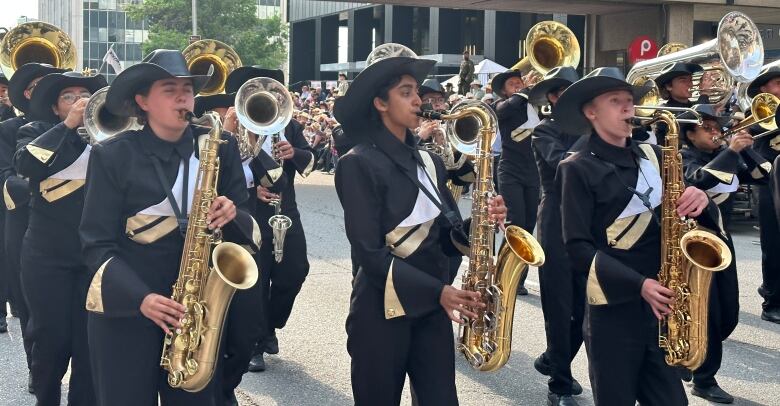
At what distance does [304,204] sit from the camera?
18688mm

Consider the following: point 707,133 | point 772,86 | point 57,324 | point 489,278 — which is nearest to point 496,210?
point 489,278

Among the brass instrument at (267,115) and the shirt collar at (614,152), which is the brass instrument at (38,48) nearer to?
the brass instrument at (267,115)

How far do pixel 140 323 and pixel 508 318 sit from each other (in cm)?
153

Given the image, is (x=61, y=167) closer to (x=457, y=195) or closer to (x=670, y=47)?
(x=457, y=195)

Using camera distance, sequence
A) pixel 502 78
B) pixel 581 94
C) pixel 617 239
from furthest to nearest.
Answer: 1. pixel 502 78
2. pixel 581 94
3. pixel 617 239

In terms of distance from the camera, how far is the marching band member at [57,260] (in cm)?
561

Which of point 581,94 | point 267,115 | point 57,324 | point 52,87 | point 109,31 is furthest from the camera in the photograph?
point 109,31

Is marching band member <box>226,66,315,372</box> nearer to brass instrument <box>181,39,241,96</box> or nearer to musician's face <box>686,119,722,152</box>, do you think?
brass instrument <box>181,39,241,96</box>

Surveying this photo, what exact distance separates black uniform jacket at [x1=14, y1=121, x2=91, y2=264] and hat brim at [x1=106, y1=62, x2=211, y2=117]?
1366 millimetres

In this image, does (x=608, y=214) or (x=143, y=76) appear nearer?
(x=143, y=76)

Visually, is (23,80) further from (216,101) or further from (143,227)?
(143,227)

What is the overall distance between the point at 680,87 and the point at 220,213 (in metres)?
4.28

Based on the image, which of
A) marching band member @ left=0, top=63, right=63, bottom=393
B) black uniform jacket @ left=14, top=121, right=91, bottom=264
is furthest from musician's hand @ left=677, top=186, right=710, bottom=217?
marching band member @ left=0, top=63, right=63, bottom=393

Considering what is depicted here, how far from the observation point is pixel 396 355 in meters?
4.50
